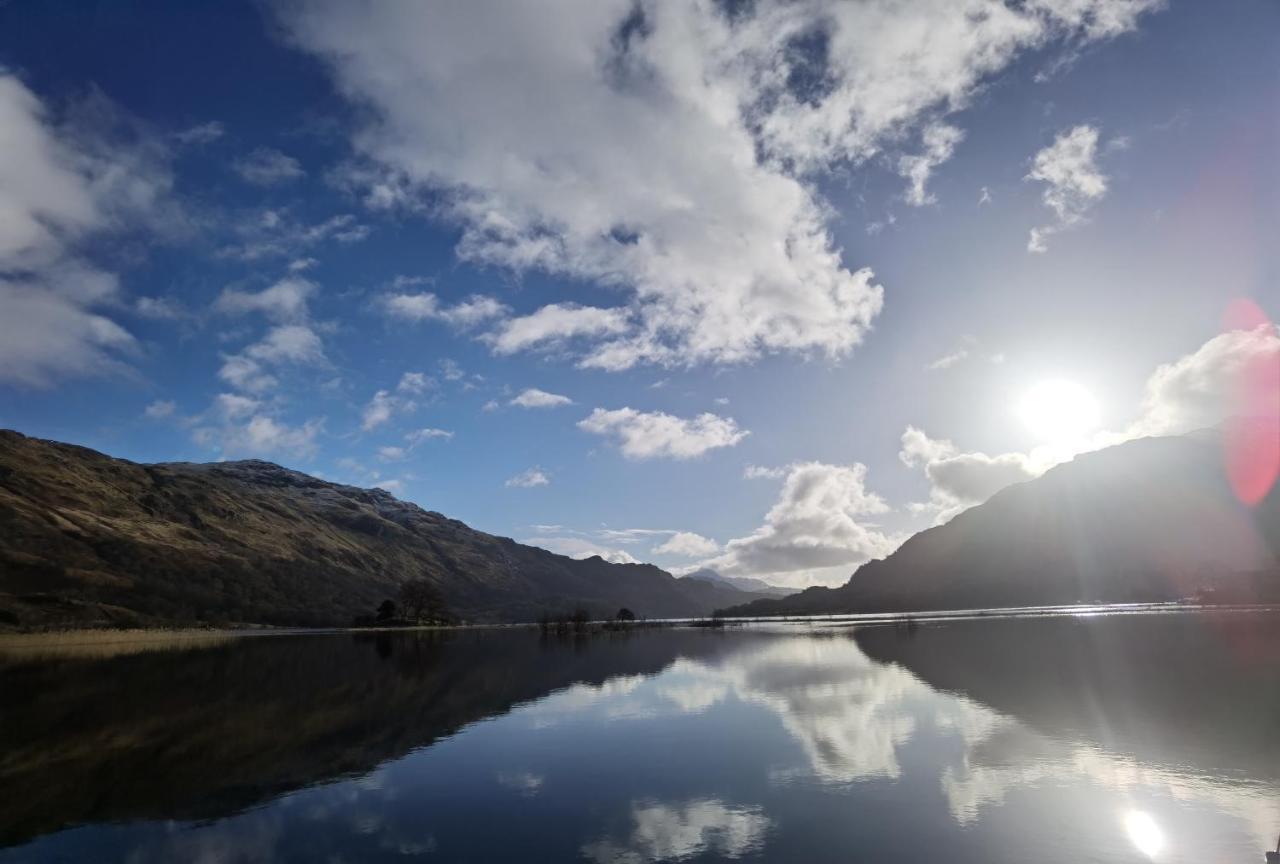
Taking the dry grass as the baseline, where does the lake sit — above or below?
below

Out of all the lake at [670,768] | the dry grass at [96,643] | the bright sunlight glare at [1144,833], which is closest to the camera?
the bright sunlight glare at [1144,833]

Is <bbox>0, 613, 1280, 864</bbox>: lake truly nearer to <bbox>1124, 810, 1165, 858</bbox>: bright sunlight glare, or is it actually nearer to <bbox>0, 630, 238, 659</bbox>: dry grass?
<bbox>1124, 810, 1165, 858</bbox>: bright sunlight glare

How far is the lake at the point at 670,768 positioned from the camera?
2150 centimetres

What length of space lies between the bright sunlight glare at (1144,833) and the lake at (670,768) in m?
0.10

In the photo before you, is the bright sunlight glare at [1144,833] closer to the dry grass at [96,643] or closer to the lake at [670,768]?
the lake at [670,768]

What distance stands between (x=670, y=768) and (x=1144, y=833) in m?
17.6

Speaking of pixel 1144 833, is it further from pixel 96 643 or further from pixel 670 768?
pixel 96 643

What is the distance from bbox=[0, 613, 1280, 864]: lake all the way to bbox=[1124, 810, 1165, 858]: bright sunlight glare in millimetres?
97

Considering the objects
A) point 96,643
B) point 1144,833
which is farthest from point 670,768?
point 96,643

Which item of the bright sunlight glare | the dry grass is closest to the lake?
the bright sunlight glare

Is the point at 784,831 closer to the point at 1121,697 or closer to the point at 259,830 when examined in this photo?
the point at 259,830

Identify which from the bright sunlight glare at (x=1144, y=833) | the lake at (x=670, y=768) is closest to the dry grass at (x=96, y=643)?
the lake at (x=670, y=768)

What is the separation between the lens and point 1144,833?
2075cm

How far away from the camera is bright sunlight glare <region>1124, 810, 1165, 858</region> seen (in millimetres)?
19578
